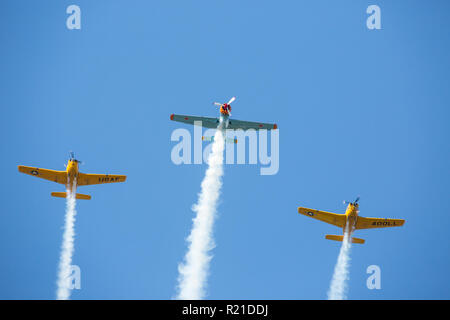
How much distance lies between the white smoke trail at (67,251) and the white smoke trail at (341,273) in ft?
70.0

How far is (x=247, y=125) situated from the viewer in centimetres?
4834

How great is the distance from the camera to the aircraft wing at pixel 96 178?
44188 mm

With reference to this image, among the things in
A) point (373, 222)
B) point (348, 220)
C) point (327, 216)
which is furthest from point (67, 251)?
point (373, 222)

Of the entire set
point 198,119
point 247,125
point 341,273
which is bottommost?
point 341,273

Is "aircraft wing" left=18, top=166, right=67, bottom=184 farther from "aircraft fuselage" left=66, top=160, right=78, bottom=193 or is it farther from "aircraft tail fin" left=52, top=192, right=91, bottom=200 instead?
"aircraft tail fin" left=52, top=192, right=91, bottom=200

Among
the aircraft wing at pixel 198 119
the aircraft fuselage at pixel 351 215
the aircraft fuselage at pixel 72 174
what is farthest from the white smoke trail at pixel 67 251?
the aircraft fuselage at pixel 351 215

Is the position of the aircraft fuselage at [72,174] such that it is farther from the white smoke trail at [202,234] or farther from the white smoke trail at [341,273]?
the white smoke trail at [341,273]

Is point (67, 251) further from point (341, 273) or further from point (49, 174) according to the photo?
point (341, 273)

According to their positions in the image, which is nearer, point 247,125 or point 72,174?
point 72,174

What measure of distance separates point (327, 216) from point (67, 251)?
22.2m

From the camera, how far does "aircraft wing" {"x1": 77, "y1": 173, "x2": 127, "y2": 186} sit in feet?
145
